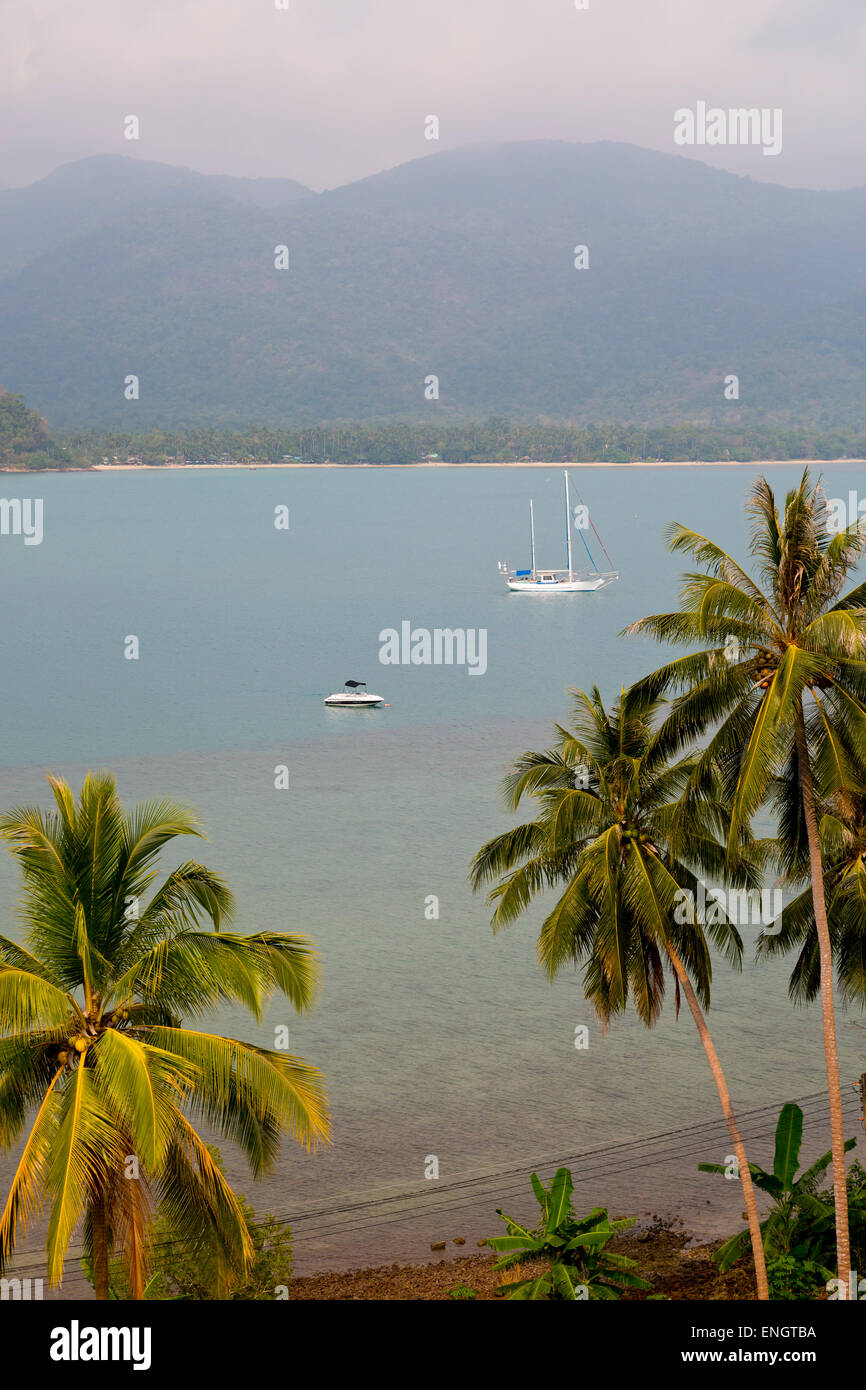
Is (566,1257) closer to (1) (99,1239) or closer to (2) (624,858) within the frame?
(2) (624,858)

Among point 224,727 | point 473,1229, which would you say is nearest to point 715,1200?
point 473,1229

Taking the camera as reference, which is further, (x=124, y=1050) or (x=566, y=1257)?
(x=566, y=1257)

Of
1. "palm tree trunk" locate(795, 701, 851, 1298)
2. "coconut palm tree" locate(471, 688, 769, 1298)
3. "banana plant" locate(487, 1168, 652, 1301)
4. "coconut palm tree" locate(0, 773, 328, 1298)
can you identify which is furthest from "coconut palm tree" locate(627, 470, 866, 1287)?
"coconut palm tree" locate(0, 773, 328, 1298)

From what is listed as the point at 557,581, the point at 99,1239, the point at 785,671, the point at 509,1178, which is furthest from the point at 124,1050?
the point at 557,581

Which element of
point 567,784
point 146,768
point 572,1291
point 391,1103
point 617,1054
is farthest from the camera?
point 146,768

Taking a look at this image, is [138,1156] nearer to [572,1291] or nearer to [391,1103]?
[572,1291]

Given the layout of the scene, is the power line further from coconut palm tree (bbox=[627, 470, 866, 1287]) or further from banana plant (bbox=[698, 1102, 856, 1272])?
coconut palm tree (bbox=[627, 470, 866, 1287])
